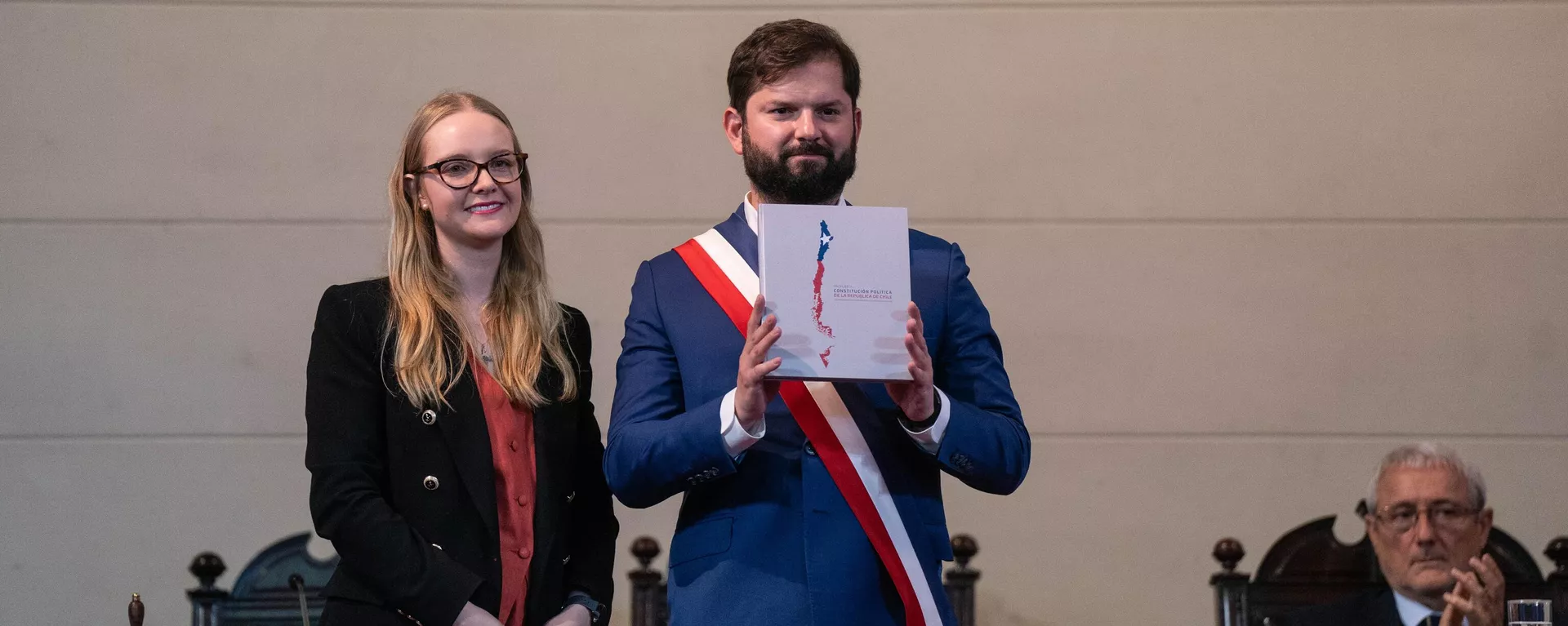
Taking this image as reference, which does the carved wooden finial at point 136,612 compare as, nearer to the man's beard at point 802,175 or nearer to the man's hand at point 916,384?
the man's beard at point 802,175

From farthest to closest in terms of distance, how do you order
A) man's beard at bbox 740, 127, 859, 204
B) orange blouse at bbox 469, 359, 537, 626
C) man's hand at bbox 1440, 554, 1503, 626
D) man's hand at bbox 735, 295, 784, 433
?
1. man's hand at bbox 1440, 554, 1503, 626
2. orange blouse at bbox 469, 359, 537, 626
3. man's beard at bbox 740, 127, 859, 204
4. man's hand at bbox 735, 295, 784, 433

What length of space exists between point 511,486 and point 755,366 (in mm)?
528

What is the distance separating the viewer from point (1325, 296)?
394cm

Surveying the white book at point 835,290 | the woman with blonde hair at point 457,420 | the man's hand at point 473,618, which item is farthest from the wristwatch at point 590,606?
the white book at point 835,290

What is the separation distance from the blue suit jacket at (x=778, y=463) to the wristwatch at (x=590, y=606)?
222 millimetres

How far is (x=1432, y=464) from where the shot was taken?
9.79 ft

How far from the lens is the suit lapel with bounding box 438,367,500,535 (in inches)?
79.6

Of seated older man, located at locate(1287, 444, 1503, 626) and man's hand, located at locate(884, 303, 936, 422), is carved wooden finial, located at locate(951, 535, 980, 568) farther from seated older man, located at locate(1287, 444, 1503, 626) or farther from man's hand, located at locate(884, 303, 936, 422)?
man's hand, located at locate(884, 303, 936, 422)

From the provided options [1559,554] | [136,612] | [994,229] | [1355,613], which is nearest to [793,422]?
[136,612]

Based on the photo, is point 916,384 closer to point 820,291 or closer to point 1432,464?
point 820,291

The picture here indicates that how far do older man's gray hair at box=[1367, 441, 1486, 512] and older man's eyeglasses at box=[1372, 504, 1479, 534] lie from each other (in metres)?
0.03

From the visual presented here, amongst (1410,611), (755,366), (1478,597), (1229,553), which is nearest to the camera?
(755,366)

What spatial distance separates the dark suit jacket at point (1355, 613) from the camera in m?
2.93

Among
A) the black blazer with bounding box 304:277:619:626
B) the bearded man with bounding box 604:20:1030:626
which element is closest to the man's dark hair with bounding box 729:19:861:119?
the bearded man with bounding box 604:20:1030:626
